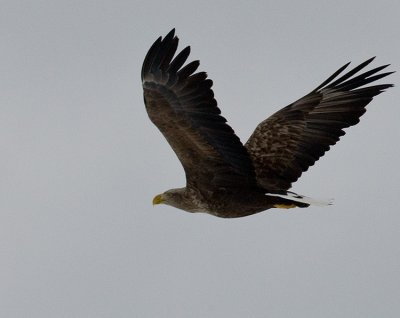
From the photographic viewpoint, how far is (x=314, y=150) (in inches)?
659

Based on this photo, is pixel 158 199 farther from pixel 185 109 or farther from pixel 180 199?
pixel 185 109

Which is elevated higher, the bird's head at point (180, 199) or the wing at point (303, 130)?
the wing at point (303, 130)

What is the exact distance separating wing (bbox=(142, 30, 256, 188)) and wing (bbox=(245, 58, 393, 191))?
1024 mm

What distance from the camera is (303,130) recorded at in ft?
55.2

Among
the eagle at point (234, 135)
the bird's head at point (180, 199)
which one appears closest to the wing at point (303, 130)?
the eagle at point (234, 135)

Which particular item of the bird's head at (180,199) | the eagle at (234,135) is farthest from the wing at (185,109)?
the bird's head at (180,199)

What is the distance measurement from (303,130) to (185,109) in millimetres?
2069

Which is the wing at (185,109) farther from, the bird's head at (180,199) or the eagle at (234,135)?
the bird's head at (180,199)

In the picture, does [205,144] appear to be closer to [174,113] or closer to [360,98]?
[174,113]

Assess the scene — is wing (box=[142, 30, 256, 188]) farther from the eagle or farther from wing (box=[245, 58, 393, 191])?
wing (box=[245, 58, 393, 191])

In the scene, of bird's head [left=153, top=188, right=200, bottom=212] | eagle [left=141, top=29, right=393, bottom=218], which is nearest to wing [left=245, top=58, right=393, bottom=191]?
eagle [left=141, top=29, right=393, bottom=218]

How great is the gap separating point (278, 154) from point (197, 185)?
4.18ft

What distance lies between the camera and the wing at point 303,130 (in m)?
16.7

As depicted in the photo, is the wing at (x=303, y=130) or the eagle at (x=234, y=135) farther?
the wing at (x=303, y=130)
